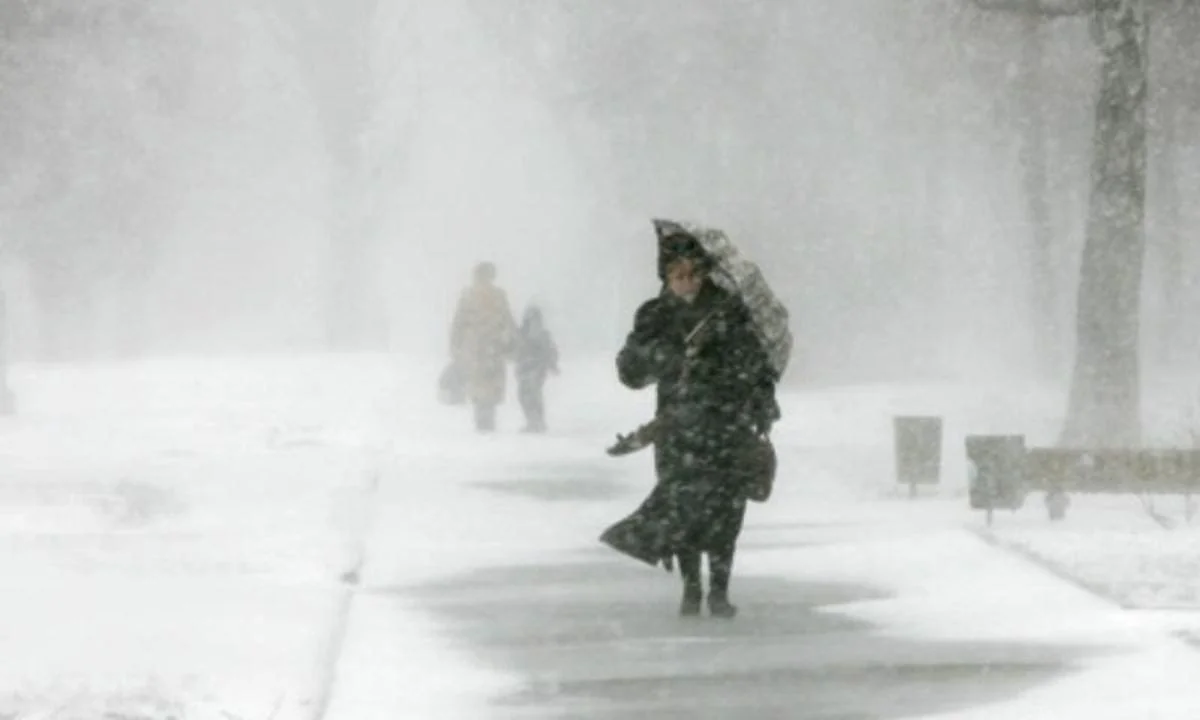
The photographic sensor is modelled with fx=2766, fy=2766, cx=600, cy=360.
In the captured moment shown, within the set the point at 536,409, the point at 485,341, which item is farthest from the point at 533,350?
the point at 536,409

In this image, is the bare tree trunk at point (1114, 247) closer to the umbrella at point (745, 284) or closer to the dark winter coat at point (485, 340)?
the dark winter coat at point (485, 340)

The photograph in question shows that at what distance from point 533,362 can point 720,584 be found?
17330 millimetres

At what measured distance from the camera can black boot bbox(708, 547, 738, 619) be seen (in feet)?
42.9

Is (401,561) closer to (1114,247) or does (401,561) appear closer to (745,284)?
(745,284)

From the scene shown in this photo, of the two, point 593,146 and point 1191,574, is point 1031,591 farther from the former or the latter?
point 593,146

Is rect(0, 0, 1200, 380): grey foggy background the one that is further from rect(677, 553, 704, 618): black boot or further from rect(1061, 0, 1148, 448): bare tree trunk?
rect(677, 553, 704, 618): black boot

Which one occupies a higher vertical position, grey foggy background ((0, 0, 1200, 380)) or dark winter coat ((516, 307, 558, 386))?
grey foggy background ((0, 0, 1200, 380))

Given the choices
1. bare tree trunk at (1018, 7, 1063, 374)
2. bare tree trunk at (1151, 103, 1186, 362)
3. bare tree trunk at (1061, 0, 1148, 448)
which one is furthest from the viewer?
bare tree trunk at (1151, 103, 1186, 362)

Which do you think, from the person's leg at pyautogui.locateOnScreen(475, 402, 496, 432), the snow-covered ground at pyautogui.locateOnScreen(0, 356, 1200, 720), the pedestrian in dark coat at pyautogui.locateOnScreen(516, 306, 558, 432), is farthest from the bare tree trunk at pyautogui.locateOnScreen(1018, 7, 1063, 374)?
the person's leg at pyautogui.locateOnScreen(475, 402, 496, 432)

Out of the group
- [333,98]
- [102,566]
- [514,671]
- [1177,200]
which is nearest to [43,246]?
[333,98]

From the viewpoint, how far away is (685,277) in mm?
12805

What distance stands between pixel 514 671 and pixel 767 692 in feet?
4.10

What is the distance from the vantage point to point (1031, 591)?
45.0ft

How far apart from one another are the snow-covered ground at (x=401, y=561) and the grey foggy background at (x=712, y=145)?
602 cm
